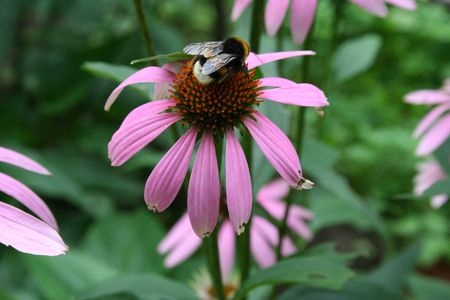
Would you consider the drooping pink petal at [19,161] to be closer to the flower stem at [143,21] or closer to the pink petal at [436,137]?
the flower stem at [143,21]

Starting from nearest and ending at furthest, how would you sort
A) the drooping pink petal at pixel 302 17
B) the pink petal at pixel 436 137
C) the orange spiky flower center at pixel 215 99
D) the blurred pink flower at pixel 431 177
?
the orange spiky flower center at pixel 215 99, the drooping pink petal at pixel 302 17, the pink petal at pixel 436 137, the blurred pink flower at pixel 431 177

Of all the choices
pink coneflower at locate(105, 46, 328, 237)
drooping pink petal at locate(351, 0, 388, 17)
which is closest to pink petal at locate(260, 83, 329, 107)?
pink coneflower at locate(105, 46, 328, 237)

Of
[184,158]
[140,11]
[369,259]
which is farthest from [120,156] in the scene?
[369,259]

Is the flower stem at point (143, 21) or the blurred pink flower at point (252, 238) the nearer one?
the flower stem at point (143, 21)

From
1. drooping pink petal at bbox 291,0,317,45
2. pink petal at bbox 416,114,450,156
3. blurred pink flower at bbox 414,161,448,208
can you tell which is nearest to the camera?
drooping pink petal at bbox 291,0,317,45

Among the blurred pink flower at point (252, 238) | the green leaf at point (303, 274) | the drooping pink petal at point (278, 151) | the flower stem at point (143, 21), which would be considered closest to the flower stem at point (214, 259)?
the green leaf at point (303, 274)

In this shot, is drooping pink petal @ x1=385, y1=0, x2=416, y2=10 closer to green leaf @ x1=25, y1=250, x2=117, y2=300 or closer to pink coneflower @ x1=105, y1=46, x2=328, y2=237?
pink coneflower @ x1=105, y1=46, x2=328, y2=237
